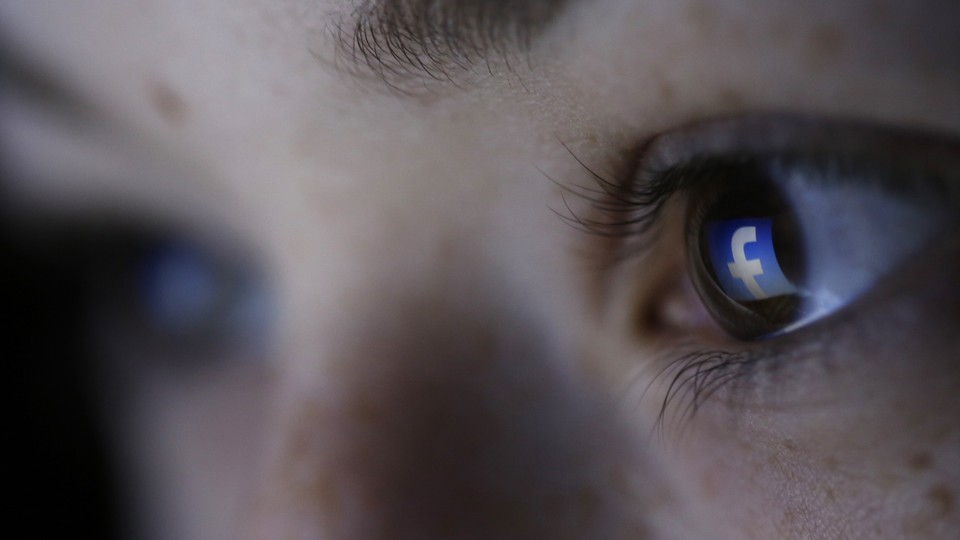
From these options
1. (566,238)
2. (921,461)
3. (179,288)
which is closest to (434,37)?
(566,238)

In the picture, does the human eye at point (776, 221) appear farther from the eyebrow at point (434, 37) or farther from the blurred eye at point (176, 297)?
the blurred eye at point (176, 297)

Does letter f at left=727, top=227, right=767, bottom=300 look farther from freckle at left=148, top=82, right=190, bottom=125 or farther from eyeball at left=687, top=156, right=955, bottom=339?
freckle at left=148, top=82, right=190, bottom=125

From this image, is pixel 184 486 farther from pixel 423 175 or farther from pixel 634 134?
pixel 634 134

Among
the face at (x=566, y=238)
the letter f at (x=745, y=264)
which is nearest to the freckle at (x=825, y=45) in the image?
the face at (x=566, y=238)

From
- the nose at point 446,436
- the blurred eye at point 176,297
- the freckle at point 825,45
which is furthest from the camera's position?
the blurred eye at point 176,297

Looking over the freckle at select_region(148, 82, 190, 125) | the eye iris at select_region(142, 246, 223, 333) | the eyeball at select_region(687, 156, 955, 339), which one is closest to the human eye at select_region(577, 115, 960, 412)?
the eyeball at select_region(687, 156, 955, 339)

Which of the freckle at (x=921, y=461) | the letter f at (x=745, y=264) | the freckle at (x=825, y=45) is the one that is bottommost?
the freckle at (x=921, y=461)

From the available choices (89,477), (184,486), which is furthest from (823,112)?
(89,477)
